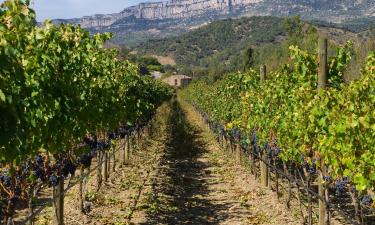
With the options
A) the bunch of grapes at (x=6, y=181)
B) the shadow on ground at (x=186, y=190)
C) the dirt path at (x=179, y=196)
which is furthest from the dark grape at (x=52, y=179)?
the shadow on ground at (x=186, y=190)

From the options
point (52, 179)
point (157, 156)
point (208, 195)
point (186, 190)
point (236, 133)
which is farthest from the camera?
point (157, 156)

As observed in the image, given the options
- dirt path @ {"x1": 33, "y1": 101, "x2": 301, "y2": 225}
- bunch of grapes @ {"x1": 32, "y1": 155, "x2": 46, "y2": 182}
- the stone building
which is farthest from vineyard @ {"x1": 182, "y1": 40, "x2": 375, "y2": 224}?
the stone building

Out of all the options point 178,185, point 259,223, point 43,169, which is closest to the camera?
Answer: point 43,169

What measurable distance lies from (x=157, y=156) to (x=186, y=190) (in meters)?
7.28

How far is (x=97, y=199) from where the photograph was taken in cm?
1395

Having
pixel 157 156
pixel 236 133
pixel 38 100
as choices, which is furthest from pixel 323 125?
pixel 157 156

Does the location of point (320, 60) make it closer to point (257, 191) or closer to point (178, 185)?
point (257, 191)

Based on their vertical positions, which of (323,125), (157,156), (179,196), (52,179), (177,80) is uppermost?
(323,125)

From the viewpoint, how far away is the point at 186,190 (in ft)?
53.6

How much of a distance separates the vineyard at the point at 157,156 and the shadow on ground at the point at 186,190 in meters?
0.06

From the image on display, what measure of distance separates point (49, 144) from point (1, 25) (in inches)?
157

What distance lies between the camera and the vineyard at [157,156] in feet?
22.3

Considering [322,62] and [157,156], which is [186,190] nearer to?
[157,156]

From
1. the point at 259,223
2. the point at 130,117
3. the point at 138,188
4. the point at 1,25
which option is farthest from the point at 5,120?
the point at 130,117
